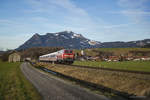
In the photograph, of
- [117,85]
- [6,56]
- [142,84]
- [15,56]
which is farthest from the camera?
[6,56]

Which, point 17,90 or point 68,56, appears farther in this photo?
point 68,56

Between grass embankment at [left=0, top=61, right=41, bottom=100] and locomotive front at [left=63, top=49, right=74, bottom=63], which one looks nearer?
grass embankment at [left=0, top=61, right=41, bottom=100]

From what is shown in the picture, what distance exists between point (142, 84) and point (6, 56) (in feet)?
536

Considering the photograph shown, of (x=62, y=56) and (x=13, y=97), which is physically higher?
(x=62, y=56)

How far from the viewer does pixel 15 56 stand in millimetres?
153500

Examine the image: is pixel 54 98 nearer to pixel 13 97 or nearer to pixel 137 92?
pixel 13 97

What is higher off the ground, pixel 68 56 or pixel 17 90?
pixel 68 56

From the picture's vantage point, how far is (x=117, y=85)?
1761 cm

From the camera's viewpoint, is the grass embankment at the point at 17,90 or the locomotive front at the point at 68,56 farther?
the locomotive front at the point at 68,56

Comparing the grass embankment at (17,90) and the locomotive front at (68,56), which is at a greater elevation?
the locomotive front at (68,56)

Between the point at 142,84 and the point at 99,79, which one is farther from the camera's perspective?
the point at 99,79

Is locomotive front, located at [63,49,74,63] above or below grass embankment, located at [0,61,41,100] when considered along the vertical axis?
above

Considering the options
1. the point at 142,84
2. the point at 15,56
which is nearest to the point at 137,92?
the point at 142,84

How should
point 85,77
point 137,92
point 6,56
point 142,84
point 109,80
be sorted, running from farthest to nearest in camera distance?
point 6,56 → point 85,77 → point 109,80 → point 142,84 → point 137,92
